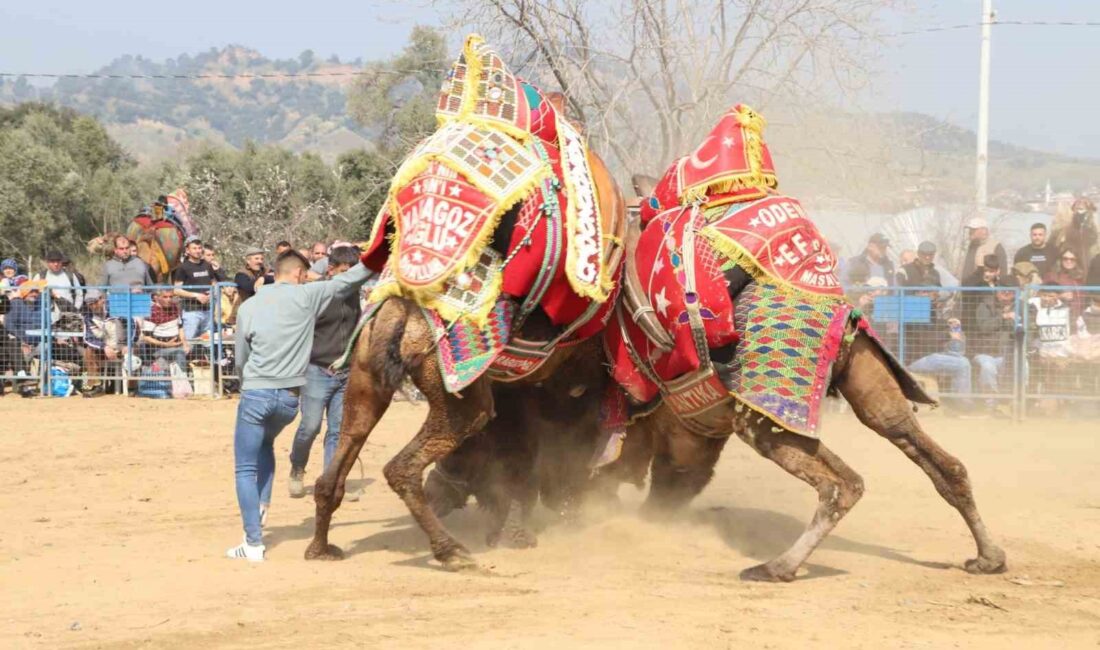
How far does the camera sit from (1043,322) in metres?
13.4

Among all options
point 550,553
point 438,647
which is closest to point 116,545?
point 550,553

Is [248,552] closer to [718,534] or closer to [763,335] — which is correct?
[718,534]

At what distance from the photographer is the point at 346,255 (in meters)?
8.67

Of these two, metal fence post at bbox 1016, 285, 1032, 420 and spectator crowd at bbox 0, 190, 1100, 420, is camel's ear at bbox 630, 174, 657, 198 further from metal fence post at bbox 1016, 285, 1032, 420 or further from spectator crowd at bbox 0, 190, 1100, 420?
metal fence post at bbox 1016, 285, 1032, 420

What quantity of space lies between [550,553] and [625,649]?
221cm

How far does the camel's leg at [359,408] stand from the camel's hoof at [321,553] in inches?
9.8

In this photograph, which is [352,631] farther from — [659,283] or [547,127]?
[547,127]

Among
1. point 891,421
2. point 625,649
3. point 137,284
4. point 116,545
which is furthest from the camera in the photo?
point 137,284

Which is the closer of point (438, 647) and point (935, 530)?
point (438, 647)

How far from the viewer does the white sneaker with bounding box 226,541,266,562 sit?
→ 23.6 ft

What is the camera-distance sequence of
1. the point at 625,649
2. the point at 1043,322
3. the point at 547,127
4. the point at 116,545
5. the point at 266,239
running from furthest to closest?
the point at 266,239 → the point at 1043,322 → the point at 116,545 → the point at 547,127 → the point at 625,649

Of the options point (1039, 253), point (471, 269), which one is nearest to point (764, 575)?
point (471, 269)

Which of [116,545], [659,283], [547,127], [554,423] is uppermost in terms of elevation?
[547,127]

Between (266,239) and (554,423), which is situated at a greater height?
(266,239)
